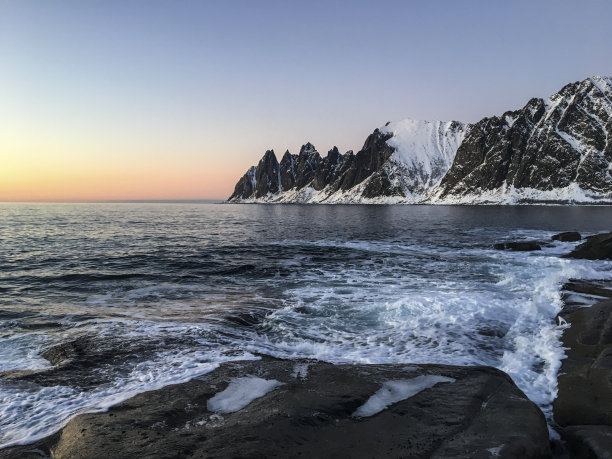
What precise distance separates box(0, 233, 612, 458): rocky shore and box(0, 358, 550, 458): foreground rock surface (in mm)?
17

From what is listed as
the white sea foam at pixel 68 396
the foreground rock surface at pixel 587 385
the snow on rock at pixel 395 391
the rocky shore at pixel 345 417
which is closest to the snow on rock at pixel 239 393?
the rocky shore at pixel 345 417

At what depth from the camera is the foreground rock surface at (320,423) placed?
16.7 feet

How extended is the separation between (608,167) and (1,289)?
247621 mm

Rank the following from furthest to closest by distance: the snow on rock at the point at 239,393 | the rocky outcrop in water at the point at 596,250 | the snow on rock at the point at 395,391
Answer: the rocky outcrop in water at the point at 596,250
the snow on rock at the point at 239,393
the snow on rock at the point at 395,391

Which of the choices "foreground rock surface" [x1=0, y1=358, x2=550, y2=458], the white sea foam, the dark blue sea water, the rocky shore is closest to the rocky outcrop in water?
the dark blue sea water

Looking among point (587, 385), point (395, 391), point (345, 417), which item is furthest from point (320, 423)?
point (587, 385)

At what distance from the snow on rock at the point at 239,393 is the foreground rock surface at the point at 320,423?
0.17 ft

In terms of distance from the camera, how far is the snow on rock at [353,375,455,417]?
20.4 feet

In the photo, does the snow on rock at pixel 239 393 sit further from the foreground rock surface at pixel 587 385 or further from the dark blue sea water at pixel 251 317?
the foreground rock surface at pixel 587 385

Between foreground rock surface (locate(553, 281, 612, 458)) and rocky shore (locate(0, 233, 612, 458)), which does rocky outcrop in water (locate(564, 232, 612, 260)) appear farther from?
rocky shore (locate(0, 233, 612, 458))

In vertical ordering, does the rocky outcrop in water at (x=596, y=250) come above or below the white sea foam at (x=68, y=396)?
above

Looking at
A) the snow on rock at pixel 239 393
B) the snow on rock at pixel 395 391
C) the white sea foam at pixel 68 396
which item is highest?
the snow on rock at pixel 395 391

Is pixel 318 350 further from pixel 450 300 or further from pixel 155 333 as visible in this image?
pixel 450 300

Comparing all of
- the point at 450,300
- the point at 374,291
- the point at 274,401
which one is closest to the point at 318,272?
the point at 374,291
